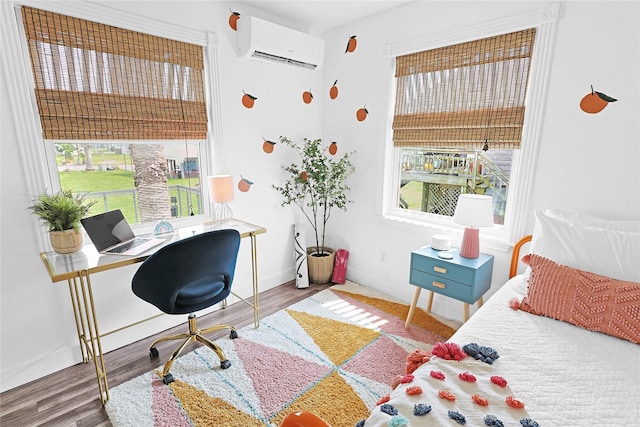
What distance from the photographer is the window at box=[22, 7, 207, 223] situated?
6.20ft

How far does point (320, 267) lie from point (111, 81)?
2.29 metres

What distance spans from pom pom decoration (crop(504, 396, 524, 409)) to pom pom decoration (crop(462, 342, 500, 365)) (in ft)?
0.66

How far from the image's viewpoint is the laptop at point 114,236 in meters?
1.90

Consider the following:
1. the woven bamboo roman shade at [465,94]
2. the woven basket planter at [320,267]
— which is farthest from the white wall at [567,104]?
the woven basket planter at [320,267]

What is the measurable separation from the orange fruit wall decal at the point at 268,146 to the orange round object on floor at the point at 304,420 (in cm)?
247

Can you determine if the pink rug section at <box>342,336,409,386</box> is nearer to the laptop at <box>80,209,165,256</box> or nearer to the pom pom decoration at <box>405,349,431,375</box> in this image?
the pom pom decoration at <box>405,349,431,375</box>

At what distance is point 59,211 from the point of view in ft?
5.93

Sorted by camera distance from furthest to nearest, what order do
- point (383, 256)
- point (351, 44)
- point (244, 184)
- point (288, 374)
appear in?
point (383, 256)
point (351, 44)
point (244, 184)
point (288, 374)

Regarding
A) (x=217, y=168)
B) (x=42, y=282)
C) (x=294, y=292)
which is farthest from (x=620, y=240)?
(x=42, y=282)

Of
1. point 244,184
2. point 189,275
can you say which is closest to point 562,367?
point 189,275

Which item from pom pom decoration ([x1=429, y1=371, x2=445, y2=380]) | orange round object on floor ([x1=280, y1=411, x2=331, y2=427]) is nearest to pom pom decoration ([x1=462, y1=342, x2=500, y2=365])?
pom pom decoration ([x1=429, y1=371, x2=445, y2=380])

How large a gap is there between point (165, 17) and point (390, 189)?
7.28 feet

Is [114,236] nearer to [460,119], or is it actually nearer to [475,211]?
[475,211]

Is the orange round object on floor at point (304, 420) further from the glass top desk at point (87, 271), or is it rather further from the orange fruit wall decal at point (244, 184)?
the orange fruit wall decal at point (244, 184)
